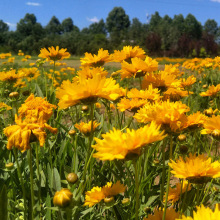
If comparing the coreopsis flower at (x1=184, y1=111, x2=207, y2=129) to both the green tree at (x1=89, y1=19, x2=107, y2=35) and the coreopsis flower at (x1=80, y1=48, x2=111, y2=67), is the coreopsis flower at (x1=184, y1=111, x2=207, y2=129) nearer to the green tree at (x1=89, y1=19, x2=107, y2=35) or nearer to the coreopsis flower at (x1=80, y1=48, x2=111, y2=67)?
the coreopsis flower at (x1=80, y1=48, x2=111, y2=67)

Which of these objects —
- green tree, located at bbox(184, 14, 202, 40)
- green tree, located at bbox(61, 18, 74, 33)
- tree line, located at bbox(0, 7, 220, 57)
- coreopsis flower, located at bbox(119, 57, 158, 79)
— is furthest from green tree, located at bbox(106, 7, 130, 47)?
coreopsis flower, located at bbox(119, 57, 158, 79)

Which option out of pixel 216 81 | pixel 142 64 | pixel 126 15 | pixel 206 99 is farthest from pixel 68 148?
pixel 126 15

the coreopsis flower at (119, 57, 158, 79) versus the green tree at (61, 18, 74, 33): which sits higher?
the green tree at (61, 18, 74, 33)

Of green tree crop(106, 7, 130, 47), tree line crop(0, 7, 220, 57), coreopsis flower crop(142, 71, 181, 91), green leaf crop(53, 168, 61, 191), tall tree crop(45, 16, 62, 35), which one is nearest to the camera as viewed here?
green leaf crop(53, 168, 61, 191)

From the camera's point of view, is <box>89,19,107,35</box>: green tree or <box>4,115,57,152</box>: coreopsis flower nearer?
<box>4,115,57,152</box>: coreopsis flower

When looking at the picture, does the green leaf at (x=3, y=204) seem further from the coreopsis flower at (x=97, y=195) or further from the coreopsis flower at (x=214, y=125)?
the coreopsis flower at (x=214, y=125)

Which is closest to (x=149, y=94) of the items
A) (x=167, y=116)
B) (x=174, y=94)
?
(x=174, y=94)

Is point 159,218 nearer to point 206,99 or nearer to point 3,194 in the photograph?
point 3,194

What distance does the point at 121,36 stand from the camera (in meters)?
23.4

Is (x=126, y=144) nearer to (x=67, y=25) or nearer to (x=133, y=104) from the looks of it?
(x=133, y=104)

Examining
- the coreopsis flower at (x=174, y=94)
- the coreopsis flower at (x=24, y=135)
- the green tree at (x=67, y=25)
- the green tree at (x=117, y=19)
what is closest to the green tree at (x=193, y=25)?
the green tree at (x=117, y=19)

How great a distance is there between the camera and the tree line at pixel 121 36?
15.8 metres

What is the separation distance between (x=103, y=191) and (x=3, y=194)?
0.92ft

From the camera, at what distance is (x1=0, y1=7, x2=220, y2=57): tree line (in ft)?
51.8
